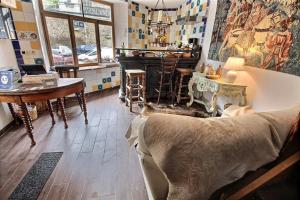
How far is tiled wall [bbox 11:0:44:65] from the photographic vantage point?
8.79 ft

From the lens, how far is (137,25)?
198 inches

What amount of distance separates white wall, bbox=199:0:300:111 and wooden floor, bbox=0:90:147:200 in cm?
205

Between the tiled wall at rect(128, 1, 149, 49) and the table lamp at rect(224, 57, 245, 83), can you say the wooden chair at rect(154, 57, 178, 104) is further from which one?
the tiled wall at rect(128, 1, 149, 49)

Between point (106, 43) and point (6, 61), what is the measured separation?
107 inches

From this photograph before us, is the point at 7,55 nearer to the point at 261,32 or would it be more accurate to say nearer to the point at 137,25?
the point at 137,25

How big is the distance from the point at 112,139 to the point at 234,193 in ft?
5.97

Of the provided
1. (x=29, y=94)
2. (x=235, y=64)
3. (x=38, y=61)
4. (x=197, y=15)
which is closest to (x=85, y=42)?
(x=38, y=61)

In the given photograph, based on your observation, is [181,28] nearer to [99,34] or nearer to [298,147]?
[99,34]

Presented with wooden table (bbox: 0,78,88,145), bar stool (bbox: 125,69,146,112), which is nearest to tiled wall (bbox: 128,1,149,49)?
bar stool (bbox: 125,69,146,112)

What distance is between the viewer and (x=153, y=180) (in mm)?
967

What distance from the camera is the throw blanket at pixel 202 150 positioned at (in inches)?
27.6

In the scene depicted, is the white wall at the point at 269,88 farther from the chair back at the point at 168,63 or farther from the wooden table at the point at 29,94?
the wooden table at the point at 29,94

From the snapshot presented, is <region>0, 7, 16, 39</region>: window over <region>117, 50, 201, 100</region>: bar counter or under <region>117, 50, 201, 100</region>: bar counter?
over

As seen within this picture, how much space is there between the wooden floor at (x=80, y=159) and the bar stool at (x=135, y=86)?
64 centimetres
